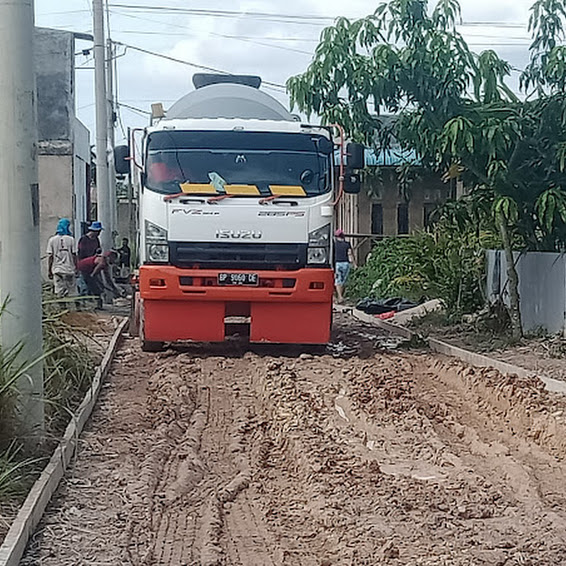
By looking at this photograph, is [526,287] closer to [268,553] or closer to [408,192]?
[408,192]

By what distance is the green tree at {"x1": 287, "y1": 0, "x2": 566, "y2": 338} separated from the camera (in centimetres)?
1380

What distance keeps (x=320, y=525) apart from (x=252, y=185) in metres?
7.89

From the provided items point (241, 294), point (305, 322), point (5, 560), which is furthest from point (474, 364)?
point (5, 560)

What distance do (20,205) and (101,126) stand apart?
52.1 feet

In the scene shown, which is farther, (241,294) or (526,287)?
(526,287)

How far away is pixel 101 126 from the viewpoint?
23.3m

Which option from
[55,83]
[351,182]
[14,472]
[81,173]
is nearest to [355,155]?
[351,182]

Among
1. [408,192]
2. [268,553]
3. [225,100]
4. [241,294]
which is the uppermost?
[225,100]

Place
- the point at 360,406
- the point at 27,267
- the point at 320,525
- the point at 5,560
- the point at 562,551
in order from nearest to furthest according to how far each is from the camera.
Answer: the point at 5,560, the point at 562,551, the point at 320,525, the point at 27,267, the point at 360,406

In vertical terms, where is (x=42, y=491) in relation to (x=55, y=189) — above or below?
below

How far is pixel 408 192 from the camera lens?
16766 millimetres

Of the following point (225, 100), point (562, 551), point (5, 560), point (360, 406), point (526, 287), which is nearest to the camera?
point (5, 560)

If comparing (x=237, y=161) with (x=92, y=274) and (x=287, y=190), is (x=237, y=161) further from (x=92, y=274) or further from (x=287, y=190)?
(x=92, y=274)

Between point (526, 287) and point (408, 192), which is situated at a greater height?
point (408, 192)
